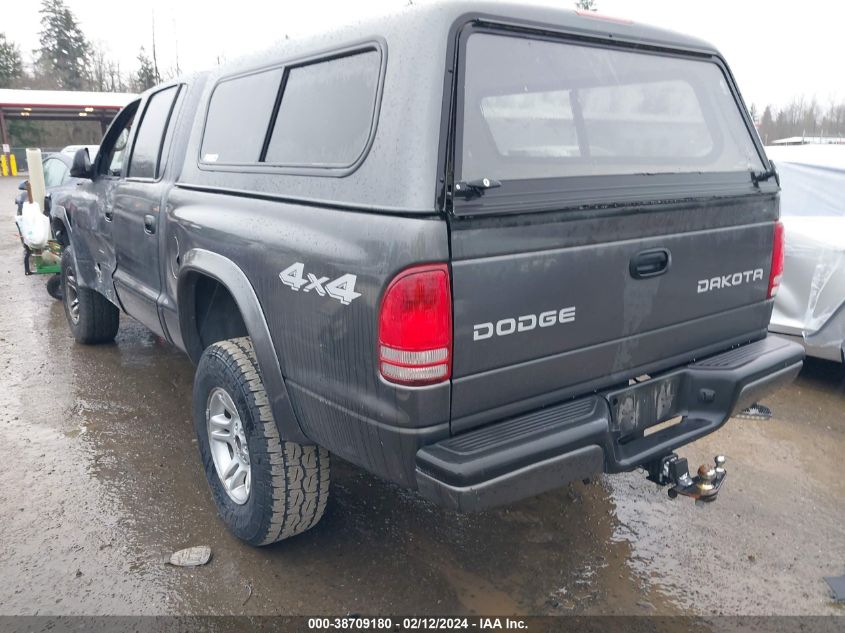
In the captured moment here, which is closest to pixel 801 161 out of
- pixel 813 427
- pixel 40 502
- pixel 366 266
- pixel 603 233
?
pixel 813 427

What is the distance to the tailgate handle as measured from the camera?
2.35 m

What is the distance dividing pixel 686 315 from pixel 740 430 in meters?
1.95

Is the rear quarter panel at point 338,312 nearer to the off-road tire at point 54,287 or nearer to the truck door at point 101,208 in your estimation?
the truck door at point 101,208

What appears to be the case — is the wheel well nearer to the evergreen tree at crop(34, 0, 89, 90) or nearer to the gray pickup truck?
the gray pickup truck

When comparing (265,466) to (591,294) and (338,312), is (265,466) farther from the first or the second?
(591,294)

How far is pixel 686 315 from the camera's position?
102 inches

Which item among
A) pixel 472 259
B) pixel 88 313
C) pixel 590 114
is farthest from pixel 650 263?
pixel 88 313

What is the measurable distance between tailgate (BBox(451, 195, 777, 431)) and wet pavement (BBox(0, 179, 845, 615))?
2.96 ft

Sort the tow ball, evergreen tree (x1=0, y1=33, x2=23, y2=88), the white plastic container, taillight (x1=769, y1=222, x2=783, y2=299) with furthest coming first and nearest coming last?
evergreen tree (x1=0, y1=33, x2=23, y2=88)
the white plastic container
taillight (x1=769, y1=222, x2=783, y2=299)
the tow ball

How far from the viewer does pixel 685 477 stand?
2559 mm

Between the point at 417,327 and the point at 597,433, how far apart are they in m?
0.73

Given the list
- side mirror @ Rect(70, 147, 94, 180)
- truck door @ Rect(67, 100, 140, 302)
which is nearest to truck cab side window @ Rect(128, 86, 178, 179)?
truck door @ Rect(67, 100, 140, 302)

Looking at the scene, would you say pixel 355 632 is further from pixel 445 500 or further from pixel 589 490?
pixel 589 490

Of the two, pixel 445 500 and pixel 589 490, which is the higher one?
pixel 445 500
